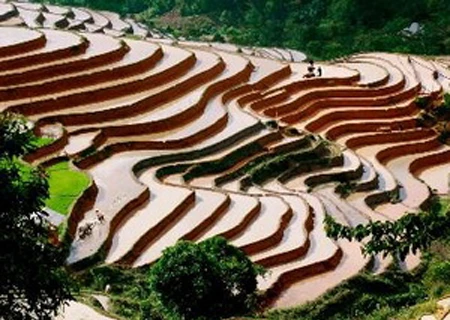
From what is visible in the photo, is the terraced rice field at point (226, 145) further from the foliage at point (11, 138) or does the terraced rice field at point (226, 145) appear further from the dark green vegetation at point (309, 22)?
the dark green vegetation at point (309, 22)

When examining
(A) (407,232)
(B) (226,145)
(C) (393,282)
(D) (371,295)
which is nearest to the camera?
(A) (407,232)

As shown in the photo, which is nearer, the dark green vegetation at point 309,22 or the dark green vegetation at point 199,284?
the dark green vegetation at point 199,284

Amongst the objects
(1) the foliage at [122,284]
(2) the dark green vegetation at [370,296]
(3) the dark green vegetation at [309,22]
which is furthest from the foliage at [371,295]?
(3) the dark green vegetation at [309,22]

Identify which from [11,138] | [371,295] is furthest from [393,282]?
[11,138]

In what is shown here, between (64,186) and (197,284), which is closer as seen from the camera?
(197,284)

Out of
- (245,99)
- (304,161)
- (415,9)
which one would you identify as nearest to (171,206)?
(304,161)

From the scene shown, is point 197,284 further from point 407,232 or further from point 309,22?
point 309,22
